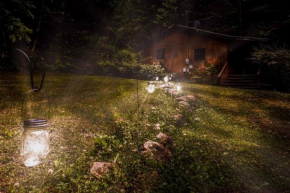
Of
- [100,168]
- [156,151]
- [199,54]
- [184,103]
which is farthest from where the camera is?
[199,54]

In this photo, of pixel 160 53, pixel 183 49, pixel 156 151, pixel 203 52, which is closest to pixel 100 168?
pixel 156 151

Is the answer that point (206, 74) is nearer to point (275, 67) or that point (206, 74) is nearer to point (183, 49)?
point (183, 49)

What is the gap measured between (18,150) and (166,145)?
11.4 ft

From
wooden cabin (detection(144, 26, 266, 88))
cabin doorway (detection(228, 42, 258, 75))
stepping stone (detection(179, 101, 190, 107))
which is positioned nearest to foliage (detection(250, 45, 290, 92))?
wooden cabin (detection(144, 26, 266, 88))

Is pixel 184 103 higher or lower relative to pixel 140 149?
higher

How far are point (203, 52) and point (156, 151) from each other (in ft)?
67.3

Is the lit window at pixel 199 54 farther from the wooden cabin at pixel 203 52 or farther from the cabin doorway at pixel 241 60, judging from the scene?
the cabin doorway at pixel 241 60

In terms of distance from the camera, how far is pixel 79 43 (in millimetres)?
21375

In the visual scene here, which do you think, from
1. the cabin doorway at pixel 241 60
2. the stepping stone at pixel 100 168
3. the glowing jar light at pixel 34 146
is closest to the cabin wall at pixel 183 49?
the cabin doorway at pixel 241 60

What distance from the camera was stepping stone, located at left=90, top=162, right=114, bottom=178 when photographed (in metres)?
3.49

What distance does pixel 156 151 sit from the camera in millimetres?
4547

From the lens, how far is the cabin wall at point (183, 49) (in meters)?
21.5

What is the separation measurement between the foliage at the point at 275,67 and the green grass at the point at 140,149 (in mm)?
8435

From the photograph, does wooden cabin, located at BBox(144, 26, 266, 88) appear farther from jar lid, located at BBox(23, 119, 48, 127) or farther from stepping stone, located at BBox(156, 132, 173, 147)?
jar lid, located at BBox(23, 119, 48, 127)
